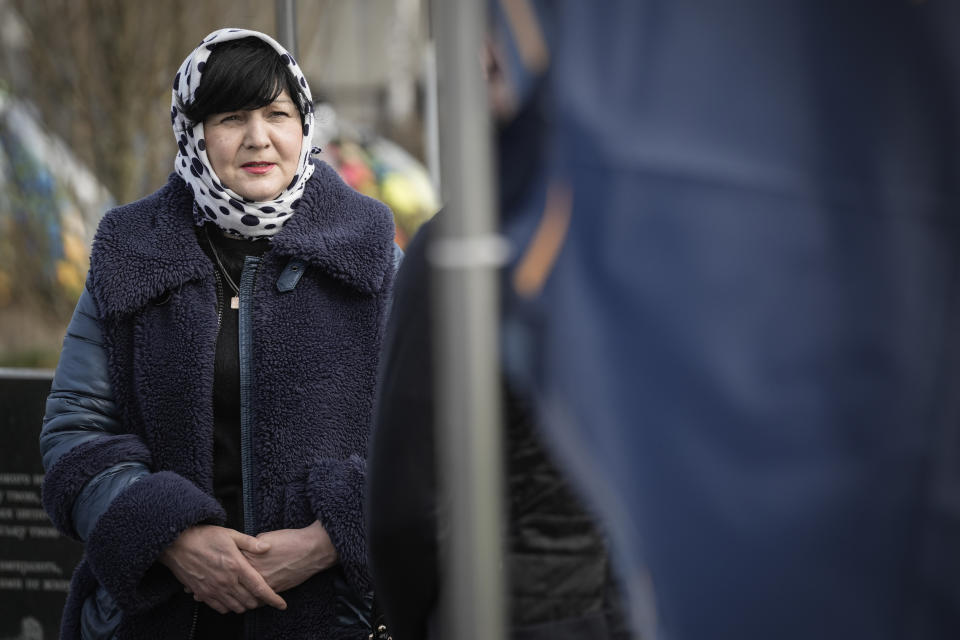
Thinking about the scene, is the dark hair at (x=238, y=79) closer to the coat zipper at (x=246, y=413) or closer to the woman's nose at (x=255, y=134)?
the woman's nose at (x=255, y=134)

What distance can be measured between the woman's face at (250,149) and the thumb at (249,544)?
2.31ft

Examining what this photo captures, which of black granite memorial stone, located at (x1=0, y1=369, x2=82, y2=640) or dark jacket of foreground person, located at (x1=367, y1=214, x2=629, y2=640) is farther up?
dark jacket of foreground person, located at (x1=367, y1=214, x2=629, y2=640)

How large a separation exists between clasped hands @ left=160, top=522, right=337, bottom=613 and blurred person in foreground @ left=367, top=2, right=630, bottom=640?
50 cm

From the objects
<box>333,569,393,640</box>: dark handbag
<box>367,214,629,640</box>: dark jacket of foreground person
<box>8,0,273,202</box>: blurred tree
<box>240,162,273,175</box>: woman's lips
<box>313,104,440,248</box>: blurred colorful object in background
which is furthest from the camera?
<box>313,104,440,248</box>: blurred colorful object in background

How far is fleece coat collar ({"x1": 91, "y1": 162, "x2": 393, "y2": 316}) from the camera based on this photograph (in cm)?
230

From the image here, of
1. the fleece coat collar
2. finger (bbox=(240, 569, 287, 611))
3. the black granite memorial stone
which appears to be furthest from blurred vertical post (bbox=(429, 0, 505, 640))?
the black granite memorial stone

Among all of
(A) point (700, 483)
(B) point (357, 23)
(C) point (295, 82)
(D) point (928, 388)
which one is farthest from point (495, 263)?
(B) point (357, 23)

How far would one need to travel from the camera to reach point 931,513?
1252 millimetres

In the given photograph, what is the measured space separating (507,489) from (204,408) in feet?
3.40

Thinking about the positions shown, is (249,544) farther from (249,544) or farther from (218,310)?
(218,310)

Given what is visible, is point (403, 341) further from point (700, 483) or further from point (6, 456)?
point (6, 456)

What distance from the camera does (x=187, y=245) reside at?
Result: 7.70 ft

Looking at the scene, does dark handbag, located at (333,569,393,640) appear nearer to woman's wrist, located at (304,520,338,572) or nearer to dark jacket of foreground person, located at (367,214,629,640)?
woman's wrist, located at (304,520,338,572)

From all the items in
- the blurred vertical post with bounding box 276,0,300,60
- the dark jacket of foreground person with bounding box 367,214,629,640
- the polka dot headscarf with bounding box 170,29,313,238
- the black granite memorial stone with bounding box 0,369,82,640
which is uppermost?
the blurred vertical post with bounding box 276,0,300,60
